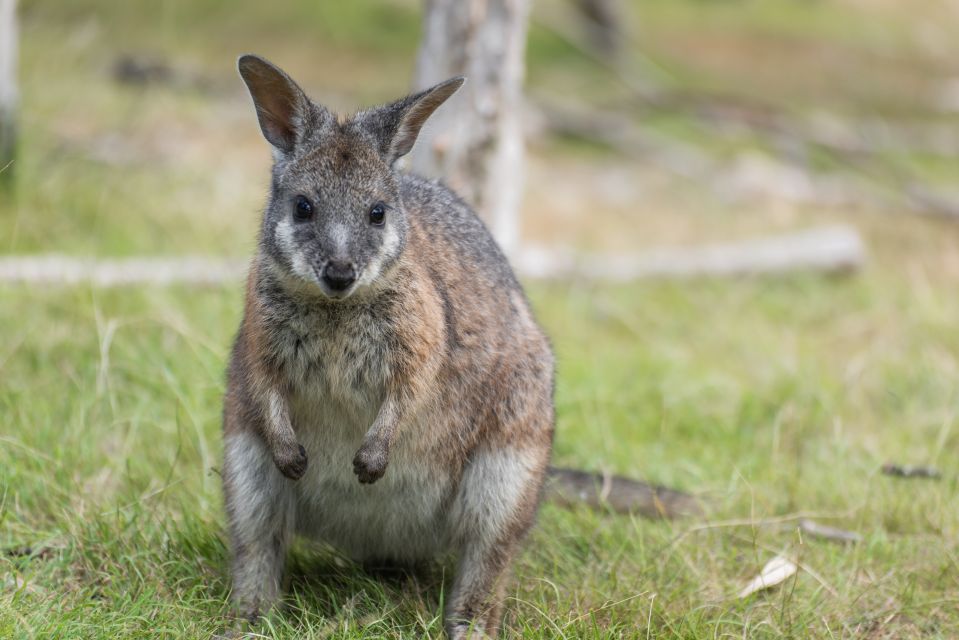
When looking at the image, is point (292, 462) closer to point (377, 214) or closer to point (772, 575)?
point (377, 214)

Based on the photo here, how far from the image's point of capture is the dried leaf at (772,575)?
11.5ft

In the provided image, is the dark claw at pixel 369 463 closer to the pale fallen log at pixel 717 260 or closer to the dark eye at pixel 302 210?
the dark eye at pixel 302 210

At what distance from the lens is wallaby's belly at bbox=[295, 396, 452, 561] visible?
3338mm

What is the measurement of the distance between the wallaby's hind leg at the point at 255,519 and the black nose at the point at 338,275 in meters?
0.66

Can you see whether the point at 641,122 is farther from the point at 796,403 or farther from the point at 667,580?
the point at 667,580

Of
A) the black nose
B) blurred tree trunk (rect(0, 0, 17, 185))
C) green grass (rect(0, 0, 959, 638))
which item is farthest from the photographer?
blurred tree trunk (rect(0, 0, 17, 185))

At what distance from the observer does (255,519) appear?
11.1 ft

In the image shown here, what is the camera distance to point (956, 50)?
651 inches

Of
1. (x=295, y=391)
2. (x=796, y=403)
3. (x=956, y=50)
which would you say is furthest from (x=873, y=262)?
(x=956, y=50)

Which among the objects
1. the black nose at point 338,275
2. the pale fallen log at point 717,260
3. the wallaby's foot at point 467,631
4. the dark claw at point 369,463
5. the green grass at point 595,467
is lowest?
the wallaby's foot at point 467,631

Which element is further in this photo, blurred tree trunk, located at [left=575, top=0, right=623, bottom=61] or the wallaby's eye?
blurred tree trunk, located at [left=575, top=0, right=623, bottom=61]

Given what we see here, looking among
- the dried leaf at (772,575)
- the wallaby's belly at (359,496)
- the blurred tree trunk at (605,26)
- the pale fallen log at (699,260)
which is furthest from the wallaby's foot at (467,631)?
the blurred tree trunk at (605,26)

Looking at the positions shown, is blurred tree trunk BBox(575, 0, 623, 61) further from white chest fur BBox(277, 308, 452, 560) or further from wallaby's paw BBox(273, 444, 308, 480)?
wallaby's paw BBox(273, 444, 308, 480)

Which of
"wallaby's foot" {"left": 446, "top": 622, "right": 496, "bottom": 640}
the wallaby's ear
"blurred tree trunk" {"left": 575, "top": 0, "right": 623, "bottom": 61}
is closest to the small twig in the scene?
"wallaby's foot" {"left": 446, "top": 622, "right": 496, "bottom": 640}
